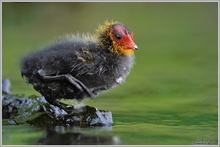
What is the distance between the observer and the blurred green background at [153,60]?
6.24 m

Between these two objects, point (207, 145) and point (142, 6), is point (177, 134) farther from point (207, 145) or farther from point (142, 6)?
point (142, 6)

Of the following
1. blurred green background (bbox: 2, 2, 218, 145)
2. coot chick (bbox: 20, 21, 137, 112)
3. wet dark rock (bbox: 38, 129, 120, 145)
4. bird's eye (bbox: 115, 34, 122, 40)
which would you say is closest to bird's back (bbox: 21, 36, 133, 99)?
coot chick (bbox: 20, 21, 137, 112)

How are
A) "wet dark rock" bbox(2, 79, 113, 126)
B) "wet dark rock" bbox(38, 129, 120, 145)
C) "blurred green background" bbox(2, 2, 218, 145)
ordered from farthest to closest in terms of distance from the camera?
1. "blurred green background" bbox(2, 2, 218, 145)
2. "wet dark rock" bbox(2, 79, 113, 126)
3. "wet dark rock" bbox(38, 129, 120, 145)

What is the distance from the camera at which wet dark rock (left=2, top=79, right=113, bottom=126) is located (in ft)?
20.1

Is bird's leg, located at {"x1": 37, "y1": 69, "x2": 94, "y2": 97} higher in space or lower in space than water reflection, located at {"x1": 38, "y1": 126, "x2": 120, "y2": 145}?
higher

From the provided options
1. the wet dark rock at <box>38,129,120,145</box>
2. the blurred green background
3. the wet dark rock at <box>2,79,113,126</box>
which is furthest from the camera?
the blurred green background

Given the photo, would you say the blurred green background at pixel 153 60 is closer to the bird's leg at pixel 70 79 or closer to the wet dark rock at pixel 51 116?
the wet dark rock at pixel 51 116

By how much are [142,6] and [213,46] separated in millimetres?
3631

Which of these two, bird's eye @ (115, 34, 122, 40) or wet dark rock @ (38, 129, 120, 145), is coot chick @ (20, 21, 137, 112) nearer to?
bird's eye @ (115, 34, 122, 40)

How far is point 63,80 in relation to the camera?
5.88 meters

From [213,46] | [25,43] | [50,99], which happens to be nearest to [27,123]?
[50,99]

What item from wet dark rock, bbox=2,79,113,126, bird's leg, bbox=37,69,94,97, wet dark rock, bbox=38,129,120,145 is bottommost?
wet dark rock, bbox=38,129,120,145

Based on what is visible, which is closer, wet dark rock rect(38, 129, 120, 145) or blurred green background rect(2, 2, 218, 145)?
wet dark rock rect(38, 129, 120, 145)

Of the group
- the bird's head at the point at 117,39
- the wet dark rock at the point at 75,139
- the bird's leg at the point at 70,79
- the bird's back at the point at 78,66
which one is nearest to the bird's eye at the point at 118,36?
the bird's head at the point at 117,39
